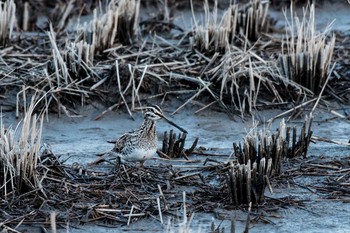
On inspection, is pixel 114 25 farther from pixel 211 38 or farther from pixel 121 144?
pixel 121 144

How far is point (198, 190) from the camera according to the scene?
686 centimetres

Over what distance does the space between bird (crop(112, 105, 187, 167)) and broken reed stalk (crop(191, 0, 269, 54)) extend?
7.49 feet

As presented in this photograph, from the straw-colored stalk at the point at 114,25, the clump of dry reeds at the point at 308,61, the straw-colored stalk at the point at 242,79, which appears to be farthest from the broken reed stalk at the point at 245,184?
the straw-colored stalk at the point at 114,25

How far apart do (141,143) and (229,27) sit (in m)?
3.50

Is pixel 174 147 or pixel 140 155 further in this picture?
pixel 174 147

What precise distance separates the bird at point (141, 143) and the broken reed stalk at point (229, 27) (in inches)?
89.8

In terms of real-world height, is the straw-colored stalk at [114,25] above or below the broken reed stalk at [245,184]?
above

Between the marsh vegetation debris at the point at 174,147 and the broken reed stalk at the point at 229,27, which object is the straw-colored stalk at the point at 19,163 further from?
the broken reed stalk at the point at 229,27

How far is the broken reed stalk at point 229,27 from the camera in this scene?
1019 cm

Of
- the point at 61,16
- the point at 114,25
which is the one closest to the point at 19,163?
the point at 114,25

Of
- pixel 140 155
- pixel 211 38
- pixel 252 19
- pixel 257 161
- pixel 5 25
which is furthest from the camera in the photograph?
pixel 252 19

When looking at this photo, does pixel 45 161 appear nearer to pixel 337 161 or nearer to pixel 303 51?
pixel 337 161

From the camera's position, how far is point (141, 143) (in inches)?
291

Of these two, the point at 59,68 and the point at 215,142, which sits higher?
the point at 59,68
